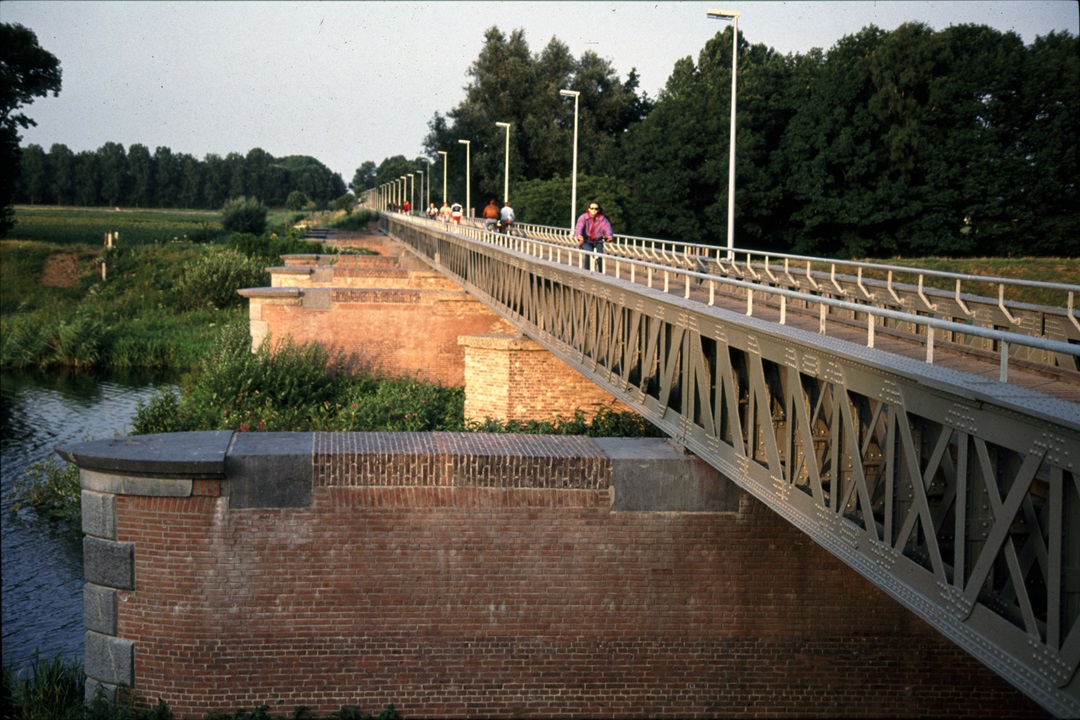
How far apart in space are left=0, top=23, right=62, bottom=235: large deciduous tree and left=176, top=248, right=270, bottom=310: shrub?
45.7 feet

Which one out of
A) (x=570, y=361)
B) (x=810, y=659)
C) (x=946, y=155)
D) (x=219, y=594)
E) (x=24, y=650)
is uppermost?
(x=946, y=155)

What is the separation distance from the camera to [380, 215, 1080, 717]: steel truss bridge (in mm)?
6035

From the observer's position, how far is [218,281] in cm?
5419

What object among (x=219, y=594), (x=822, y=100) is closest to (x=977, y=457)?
(x=219, y=594)

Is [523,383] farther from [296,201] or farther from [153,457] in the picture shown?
[296,201]

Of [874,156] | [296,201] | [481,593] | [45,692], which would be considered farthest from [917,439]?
[296,201]

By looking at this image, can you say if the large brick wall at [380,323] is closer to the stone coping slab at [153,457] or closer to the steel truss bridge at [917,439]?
the steel truss bridge at [917,439]

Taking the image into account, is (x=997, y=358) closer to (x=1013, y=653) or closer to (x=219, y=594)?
(x=1013, y=653)

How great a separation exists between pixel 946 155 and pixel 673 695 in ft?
135

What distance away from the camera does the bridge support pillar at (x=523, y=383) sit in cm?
2519

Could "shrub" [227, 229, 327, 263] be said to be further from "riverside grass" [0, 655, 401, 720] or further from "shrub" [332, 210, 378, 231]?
"shrub" [332, 210, 378, 231]

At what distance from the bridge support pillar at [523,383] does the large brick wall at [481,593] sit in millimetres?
12015

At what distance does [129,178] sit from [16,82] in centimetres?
8281

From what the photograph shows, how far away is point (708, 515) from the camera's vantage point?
1292cm
